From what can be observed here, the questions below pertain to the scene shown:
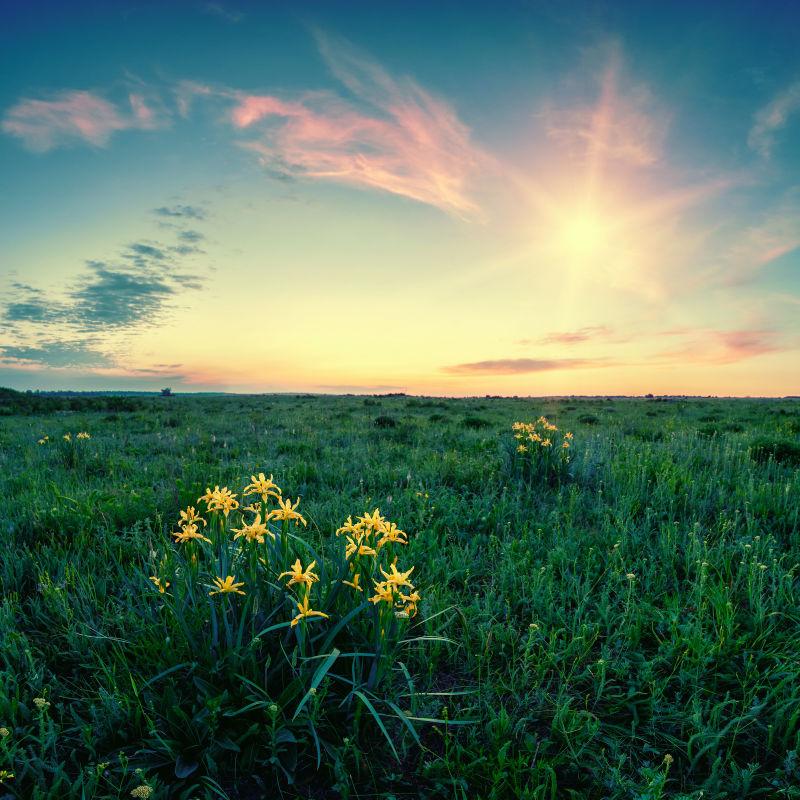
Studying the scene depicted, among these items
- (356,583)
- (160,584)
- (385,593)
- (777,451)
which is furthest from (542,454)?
(160,584)

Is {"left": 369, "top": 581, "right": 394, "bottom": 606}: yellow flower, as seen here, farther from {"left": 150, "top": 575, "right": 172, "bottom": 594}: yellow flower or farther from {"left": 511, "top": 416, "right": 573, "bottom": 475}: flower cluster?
{"left": 511, "top": 416, "right": 573, "bottom": 475}: flower cluster

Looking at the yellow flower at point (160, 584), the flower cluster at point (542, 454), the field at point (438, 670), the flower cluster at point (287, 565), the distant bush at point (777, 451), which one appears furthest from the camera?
the distant bush at point (777, 451)

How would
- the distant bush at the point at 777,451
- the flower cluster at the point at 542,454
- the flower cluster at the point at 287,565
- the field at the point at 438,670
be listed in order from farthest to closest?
1. the distant bush at the point at 777,451
2. the flower cluster at the point at 542,454
3. the flower cluster at the point at 287,565
4. the field at the point at 438,670

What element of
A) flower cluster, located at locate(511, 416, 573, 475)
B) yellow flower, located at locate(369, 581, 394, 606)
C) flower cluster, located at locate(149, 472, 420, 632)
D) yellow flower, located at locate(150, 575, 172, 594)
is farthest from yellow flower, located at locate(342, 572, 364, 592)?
flower cluster, located at locate(511, 416, 573, 475)

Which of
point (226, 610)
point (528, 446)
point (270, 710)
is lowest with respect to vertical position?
point (270, 710)

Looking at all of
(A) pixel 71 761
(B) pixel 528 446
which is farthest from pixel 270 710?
(B) pixel 528 446

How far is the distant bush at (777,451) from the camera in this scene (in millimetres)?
6935

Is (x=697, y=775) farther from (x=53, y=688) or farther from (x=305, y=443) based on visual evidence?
(x=305, y=443)

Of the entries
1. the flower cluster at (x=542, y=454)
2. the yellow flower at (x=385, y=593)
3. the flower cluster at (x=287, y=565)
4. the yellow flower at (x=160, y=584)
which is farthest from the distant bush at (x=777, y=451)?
the yellow flower at (x=160, y=584)

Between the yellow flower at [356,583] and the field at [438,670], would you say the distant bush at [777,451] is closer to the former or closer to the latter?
the field at [438,670]

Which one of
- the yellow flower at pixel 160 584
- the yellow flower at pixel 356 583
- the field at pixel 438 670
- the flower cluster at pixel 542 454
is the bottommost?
the field at pixel 438 670

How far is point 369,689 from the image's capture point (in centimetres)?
227

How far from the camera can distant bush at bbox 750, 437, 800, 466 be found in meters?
6.94

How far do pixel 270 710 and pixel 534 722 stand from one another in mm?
1340
